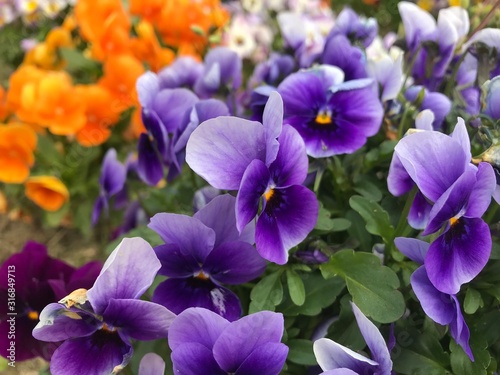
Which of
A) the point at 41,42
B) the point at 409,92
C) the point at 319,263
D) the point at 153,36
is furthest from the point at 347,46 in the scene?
the point at 41,42

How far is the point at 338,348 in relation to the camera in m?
0.52

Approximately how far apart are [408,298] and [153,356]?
0.30 m

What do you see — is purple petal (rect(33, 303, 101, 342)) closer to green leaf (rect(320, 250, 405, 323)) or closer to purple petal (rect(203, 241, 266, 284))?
purple petal (rect(203, 241, 266, 284))

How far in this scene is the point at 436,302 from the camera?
0.56 metres

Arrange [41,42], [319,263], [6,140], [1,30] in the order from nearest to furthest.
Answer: [319,263] → [6,140] → [41,42] → [1,30]

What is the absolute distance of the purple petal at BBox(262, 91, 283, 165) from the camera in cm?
51

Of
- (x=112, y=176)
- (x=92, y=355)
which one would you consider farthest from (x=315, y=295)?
(x=112, y=176)

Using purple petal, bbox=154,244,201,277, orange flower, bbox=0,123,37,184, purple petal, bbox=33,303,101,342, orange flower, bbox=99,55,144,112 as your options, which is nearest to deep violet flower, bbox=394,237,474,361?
purple petal, bbox=154,244,201,277

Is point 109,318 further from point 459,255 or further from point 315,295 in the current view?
point 459,255

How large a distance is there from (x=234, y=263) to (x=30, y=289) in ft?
0.98

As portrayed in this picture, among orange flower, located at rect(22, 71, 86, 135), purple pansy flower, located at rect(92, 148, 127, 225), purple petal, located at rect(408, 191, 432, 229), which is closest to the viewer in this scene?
purple petal, located at rect(408, 191, 432, 229)

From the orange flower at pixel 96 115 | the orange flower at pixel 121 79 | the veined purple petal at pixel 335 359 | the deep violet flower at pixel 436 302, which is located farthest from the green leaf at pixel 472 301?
the orange flower at pixel 96 115

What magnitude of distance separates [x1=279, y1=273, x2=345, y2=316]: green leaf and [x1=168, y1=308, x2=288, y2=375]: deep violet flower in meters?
0.15

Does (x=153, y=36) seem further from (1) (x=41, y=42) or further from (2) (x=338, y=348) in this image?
(2) (x=338, y=348)
